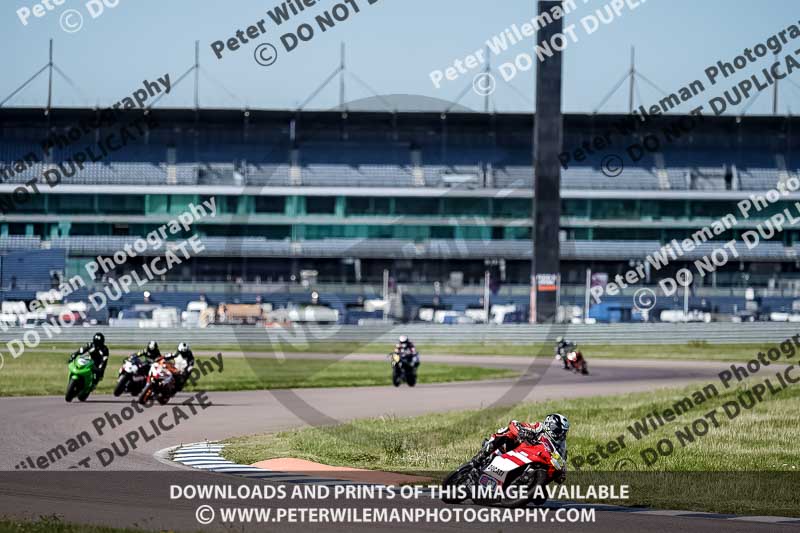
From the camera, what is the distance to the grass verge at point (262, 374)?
102 feet

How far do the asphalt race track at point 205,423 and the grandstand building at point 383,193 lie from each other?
35.3m

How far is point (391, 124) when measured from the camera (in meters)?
84.7

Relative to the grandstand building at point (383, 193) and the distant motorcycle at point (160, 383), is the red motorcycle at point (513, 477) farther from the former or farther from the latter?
the grandstand building at point (383, 193)

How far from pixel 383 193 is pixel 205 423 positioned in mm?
59603

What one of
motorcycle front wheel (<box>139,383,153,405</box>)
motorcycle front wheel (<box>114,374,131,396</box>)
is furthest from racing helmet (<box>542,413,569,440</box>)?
motorcycle front wheel (<box>114,374,131,396</box>)

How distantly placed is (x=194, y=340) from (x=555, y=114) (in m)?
22.4

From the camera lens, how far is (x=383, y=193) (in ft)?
266

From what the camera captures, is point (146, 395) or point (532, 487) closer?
point (532, 487)

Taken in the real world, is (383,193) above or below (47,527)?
above

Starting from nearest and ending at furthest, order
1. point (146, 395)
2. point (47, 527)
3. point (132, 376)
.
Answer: point (47, 527) < point (146, 395) < point (132, 376)

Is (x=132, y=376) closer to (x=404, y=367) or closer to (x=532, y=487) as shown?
(x=404, y=367)

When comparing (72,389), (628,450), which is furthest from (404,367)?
(628,450)

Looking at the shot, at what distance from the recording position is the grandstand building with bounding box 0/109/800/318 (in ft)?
263

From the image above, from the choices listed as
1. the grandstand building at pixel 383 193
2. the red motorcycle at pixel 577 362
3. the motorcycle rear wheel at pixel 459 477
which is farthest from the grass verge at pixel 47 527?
the grandstand building at pixel 383 193
